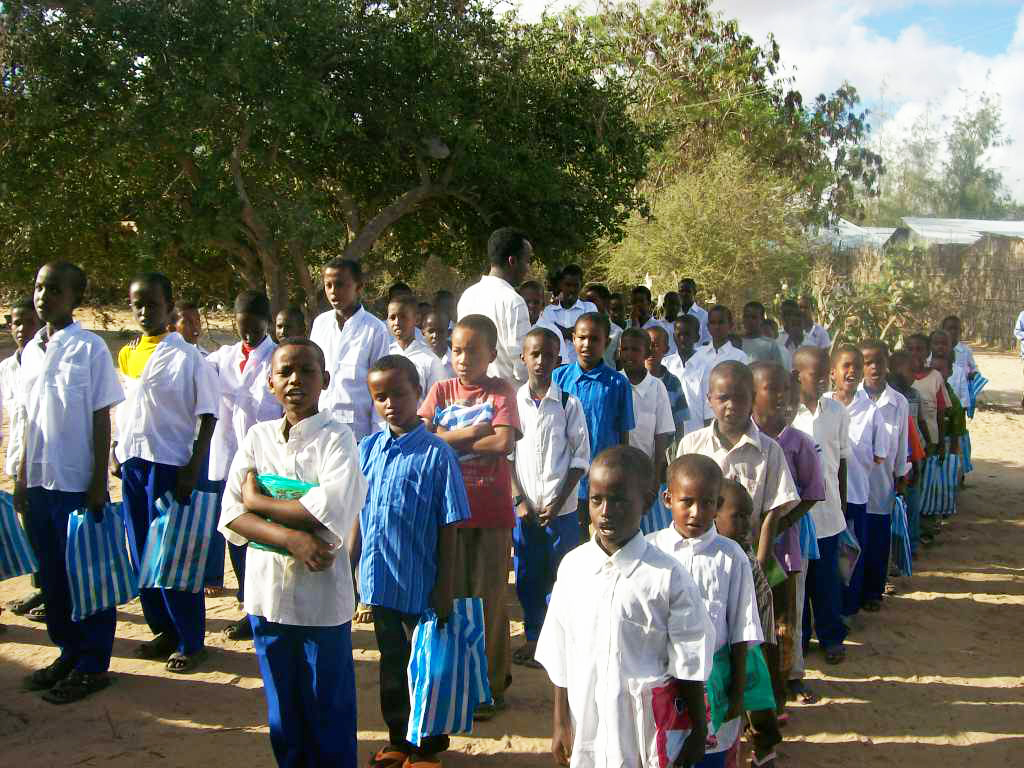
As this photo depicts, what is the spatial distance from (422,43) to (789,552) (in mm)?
8203

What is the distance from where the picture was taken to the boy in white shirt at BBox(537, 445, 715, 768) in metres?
2.50

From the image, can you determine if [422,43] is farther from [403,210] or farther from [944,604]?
→ [944,604]

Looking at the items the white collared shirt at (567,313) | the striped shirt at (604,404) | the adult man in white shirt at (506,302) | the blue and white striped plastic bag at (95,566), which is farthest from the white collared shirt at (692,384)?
the blue and white striped plastic bag at (95,566)

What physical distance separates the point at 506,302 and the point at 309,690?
2319 millimetres

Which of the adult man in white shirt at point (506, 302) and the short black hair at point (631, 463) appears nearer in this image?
the short black hair at point (631, 463)

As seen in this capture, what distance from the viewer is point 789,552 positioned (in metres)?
3.96

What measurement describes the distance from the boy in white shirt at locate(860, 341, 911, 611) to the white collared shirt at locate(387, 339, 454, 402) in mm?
2518

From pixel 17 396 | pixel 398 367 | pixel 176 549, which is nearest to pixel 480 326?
pixel 398 367

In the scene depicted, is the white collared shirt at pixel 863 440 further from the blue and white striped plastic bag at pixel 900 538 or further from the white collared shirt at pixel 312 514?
the white collared shirt at pixel 312 514

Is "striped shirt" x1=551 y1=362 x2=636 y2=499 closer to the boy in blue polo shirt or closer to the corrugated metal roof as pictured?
the boy in blue polo shirt

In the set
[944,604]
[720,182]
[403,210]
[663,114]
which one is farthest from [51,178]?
[663,114]

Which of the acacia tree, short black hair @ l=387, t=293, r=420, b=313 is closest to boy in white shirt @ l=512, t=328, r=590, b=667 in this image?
short black hair @ l=387, t=293, r=420, b=313

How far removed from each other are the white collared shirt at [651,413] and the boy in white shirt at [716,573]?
90.2 inches

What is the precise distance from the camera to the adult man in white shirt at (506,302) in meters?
4.78
